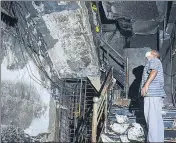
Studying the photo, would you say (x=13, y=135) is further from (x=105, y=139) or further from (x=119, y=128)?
(x=119, y=128)

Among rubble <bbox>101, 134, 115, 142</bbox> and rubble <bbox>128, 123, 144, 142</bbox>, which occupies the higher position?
rubble <bbox>128, 123, 144, 142</bbox>

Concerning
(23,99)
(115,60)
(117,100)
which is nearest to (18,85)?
(23,99)

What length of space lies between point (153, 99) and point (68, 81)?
3.50 meters

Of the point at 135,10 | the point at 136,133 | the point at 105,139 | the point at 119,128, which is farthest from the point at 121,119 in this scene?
the point at 135,10

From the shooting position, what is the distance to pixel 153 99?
5648 mm

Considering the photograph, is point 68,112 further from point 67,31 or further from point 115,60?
point 115,60

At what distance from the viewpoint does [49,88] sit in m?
7.75

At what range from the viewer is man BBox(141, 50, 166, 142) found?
5.43 metres

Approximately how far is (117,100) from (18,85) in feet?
13.6

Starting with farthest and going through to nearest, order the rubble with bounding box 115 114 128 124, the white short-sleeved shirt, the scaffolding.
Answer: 1. the scaffolding
2. the rubble with bounding box 115 114 128 124
3. the white short-sleeved shirt

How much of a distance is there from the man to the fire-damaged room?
2 cm

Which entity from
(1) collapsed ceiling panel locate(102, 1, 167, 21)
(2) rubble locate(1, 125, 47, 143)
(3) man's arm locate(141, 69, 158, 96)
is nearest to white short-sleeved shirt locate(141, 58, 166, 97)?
(3) man's arm locate(141, 69, 158, 96)

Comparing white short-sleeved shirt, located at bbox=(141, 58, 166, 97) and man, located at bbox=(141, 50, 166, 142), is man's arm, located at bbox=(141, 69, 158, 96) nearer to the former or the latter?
man, located at bbox=(141, 50, 166, 142)

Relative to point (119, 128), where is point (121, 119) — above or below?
above
